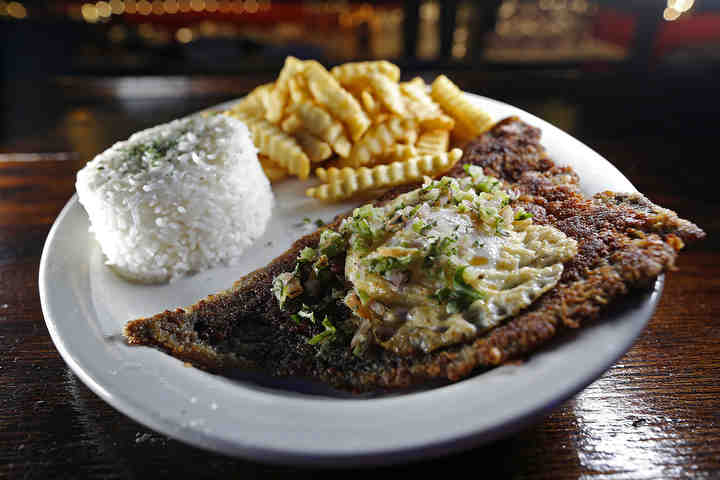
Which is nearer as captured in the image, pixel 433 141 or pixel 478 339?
pixel 478 339

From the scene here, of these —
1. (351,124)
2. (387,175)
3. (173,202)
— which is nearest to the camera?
(173,202)

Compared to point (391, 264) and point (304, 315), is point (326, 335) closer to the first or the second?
point (304, 315)

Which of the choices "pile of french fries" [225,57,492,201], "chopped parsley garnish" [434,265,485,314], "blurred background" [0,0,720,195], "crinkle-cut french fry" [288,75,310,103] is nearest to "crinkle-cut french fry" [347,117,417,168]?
"pile of french fries" [225,57,492,201]

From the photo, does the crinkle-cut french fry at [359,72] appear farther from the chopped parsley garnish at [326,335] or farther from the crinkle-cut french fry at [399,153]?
the chopped parsley garnish at [326,335]

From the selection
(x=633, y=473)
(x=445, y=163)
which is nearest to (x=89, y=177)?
(x=445, y=163)

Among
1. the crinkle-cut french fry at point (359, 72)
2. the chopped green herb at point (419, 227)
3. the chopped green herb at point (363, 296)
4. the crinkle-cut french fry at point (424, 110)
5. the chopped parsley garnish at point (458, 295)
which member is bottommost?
the chopped green herb at point (363, 296)

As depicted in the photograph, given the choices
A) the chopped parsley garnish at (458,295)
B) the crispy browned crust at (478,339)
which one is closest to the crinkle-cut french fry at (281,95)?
the crispy browned crust at (478,339)

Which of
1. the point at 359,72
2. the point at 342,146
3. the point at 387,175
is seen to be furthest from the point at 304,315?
the point at 359,72
